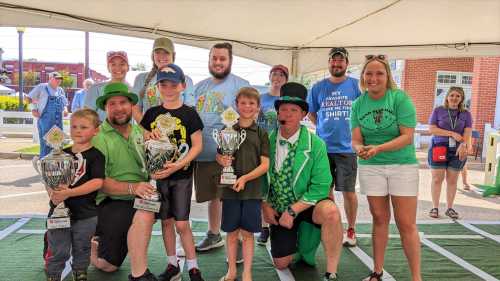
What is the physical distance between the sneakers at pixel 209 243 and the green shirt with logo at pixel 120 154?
1103mm

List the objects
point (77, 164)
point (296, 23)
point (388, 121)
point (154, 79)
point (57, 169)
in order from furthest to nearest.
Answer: point (296, 23) < point (154, 79) < point (388, 121) < point (77, 164) < point (57, 169)

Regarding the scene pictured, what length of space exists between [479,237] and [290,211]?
8.73 feet

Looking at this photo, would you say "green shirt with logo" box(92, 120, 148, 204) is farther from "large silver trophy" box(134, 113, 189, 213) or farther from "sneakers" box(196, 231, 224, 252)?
"sneakers" box(196, 231, 224, 252)

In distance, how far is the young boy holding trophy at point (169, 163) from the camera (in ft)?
8.92

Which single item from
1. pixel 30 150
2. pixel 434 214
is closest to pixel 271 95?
pixel 434 214

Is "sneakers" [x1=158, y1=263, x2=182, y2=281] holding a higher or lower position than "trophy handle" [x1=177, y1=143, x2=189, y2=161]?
lower

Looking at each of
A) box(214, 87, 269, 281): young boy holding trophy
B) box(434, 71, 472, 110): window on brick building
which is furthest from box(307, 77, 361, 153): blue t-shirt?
box(434, 71, 472, 110): window on brick building

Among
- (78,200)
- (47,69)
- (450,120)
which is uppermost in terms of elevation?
(47,69)

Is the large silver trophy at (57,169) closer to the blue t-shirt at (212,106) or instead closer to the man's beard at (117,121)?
the man's beard at (117,121)

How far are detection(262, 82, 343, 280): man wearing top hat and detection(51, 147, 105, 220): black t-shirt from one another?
4.05ft

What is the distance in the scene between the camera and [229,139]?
2.79m

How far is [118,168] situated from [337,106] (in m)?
2.04

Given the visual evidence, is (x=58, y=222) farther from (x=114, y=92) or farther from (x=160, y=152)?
(x=114, y=92)

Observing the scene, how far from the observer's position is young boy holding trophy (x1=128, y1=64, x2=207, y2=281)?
2.72m
